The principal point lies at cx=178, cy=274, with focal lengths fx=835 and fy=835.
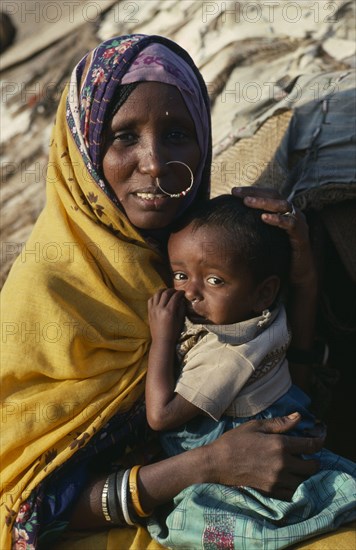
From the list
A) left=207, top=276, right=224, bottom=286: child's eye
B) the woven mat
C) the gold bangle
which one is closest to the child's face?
left=207, top=276, right=224, bottom=286: child's eye

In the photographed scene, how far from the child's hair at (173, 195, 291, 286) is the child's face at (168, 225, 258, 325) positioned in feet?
0.07

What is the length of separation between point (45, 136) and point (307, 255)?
8.84ft

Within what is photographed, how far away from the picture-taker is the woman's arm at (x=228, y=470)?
2.06 meters

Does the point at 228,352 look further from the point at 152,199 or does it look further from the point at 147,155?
the point at 147,155

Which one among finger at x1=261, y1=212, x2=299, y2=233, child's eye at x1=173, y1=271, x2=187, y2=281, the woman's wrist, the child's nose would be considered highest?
finger at x1=261, y1=212, x2=299, y2=233

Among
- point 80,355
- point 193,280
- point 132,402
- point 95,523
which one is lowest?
point 95,523

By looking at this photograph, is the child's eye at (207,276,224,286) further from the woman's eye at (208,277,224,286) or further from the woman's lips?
the woman's lips

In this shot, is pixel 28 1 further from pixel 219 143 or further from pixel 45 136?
pixel 219 143

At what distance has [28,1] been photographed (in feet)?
21.7

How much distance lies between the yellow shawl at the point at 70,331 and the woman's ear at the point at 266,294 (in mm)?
295

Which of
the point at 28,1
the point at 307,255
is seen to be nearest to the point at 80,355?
the point at 307,255

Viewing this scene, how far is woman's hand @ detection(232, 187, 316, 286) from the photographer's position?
2.20 meters

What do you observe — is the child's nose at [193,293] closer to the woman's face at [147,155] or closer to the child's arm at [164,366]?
the child's arm at [164,366]

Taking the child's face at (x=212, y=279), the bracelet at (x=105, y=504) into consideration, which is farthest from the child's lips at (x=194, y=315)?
the bracelet at (x=105, y=504)
